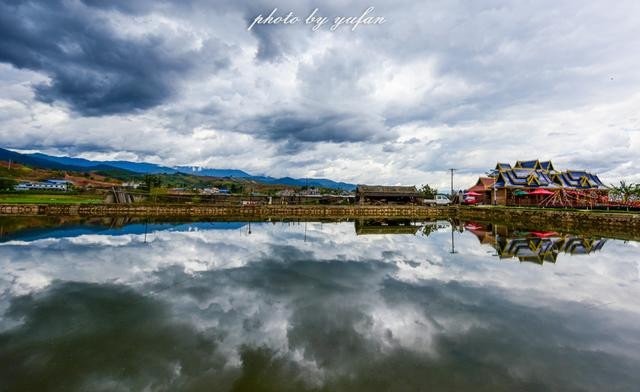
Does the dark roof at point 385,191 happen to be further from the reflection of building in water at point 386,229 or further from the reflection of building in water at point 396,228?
the reflection of building in water at point 386,229

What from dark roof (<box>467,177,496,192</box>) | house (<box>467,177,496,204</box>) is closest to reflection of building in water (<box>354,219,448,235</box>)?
house (<box>467,177,496,204</box>)

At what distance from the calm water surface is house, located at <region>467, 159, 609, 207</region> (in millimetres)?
44238

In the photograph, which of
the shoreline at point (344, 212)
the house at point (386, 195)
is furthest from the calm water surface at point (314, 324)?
the house at point (386, 195)

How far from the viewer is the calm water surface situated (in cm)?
519

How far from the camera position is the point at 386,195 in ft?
221

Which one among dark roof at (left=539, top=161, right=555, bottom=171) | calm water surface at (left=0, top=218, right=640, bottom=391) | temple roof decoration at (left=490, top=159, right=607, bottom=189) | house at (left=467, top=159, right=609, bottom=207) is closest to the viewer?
calm water surface at (left=0, top=218, right=640, bottom=391)

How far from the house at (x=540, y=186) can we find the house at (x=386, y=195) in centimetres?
1524

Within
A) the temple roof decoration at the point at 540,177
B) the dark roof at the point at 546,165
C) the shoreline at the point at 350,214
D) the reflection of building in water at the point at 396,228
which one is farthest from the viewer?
the dark roof at the point at 546,165

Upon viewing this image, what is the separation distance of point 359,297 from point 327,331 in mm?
2625

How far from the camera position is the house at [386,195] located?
67.2m

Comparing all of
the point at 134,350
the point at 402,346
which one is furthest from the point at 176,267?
the point at 402,346

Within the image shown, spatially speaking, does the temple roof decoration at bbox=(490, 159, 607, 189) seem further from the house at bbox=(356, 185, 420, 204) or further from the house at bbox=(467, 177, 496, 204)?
the house at bbox=(356, 185, 420, 204)

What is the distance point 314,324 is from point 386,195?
62.3 meters

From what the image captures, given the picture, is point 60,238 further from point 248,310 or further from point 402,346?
point 402,346
